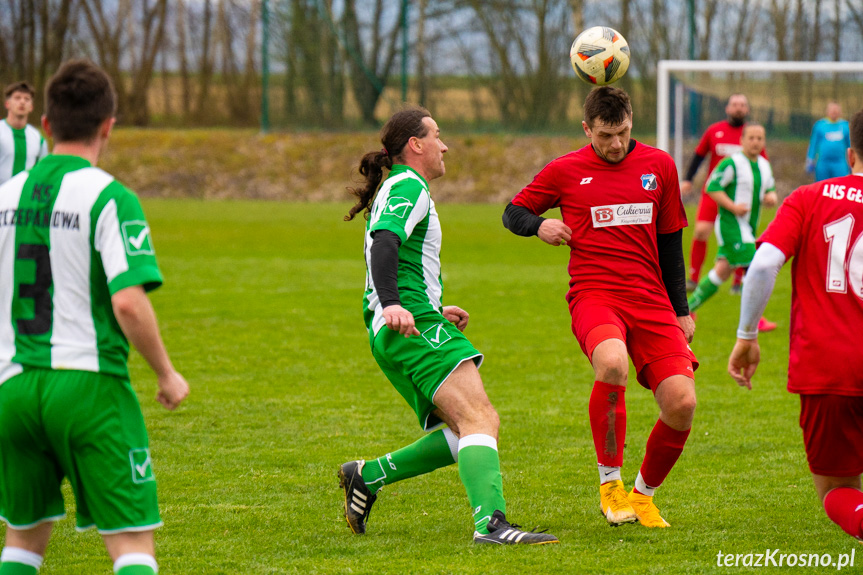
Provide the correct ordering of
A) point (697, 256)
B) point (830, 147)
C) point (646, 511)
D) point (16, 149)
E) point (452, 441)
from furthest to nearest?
point (830, 147) → point (697, 256) → point (16, 149) → point (646, 511) → point (452, 441)

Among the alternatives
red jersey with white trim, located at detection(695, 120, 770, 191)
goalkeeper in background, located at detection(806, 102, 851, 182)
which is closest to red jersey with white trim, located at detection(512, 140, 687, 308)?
red jersey with white trim, located at detection(695, 120, 770, 191)

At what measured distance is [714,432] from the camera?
6.32 metres

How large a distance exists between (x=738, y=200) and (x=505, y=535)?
7.55 meters

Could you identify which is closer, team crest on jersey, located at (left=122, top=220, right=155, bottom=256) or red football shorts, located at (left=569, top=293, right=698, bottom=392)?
team crest on jersey, located at (left=122, top=220, right=155, bottom=256)

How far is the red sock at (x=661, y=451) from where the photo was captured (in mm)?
4406

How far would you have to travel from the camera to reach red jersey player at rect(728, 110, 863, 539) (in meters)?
3.53

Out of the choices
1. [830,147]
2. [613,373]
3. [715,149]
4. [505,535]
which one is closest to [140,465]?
[505,535]

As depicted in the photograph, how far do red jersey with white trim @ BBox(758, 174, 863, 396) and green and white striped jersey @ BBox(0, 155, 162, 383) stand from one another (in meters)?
2.22

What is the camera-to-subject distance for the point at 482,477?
396cm

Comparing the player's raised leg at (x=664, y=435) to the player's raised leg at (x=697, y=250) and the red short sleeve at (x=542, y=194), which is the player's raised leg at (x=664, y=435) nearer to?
the red short sleeve at (x=542, y=194)

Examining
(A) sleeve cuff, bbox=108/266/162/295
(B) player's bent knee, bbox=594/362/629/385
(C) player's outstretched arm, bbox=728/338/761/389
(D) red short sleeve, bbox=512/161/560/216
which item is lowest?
(B) player's bent knee, bbox=594/362/629/385

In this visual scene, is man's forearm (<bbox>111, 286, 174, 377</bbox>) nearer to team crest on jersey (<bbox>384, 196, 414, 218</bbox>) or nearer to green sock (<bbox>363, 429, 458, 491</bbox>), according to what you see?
team crest on jersey (<bbox>384, 196, 414, 218</bbox>)

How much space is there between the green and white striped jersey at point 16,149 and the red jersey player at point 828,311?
27.9 ft

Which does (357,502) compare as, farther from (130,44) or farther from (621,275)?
(130,44)
